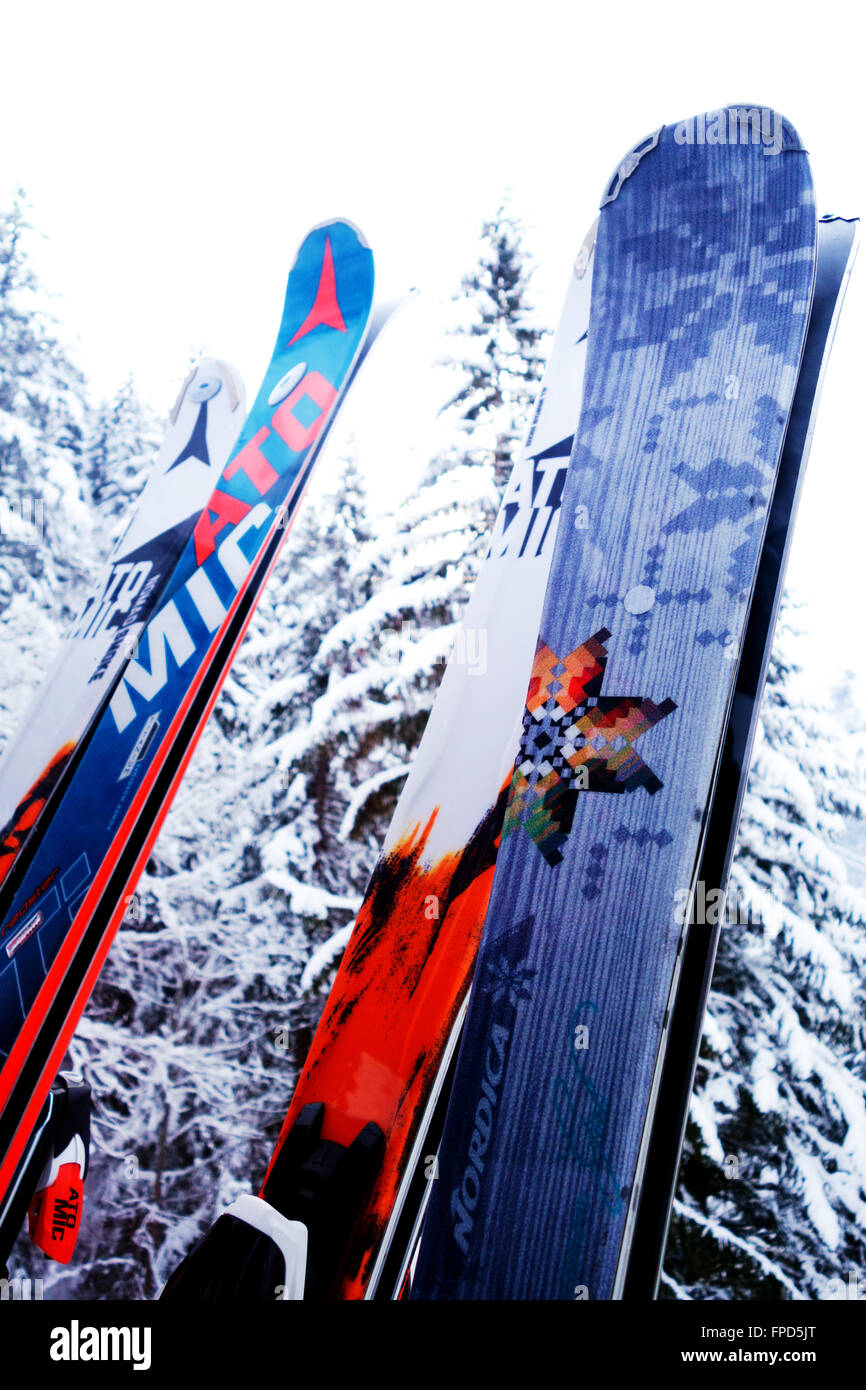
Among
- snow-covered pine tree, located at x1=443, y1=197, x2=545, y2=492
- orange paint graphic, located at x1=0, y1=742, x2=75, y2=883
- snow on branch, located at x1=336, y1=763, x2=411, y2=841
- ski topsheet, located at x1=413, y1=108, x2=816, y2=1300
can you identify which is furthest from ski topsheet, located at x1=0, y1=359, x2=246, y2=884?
snow-covered pine tree, located at x1=443, y1=197, x2=545, y2=492

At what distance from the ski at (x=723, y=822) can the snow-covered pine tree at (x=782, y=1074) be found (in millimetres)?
3553

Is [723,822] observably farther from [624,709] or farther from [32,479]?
[32,479]

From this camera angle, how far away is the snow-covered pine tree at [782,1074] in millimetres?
Answer: 4859

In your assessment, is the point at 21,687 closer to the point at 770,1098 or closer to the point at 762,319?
the point at 770,1098

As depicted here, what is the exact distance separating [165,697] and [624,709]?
142 cm

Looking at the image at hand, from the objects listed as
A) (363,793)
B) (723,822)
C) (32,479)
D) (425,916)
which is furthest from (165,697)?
(32,479)

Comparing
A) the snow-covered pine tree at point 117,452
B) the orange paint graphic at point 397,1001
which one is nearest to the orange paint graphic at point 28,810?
the orange paint graphic at point 397,1001

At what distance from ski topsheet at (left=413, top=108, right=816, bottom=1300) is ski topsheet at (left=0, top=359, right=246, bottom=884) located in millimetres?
1536

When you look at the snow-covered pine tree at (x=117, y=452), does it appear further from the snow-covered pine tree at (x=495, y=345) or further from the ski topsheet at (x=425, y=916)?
the ski topsheet at (x=425, y=916)

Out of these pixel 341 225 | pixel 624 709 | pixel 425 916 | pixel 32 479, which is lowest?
pixel 425 916

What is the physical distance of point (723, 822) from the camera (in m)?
1.43

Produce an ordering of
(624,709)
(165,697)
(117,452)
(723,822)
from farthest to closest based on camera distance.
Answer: (117,452)
(165,697)
(624,709)
(723,822)

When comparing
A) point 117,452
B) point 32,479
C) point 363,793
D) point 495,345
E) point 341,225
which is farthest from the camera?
point 117,452
